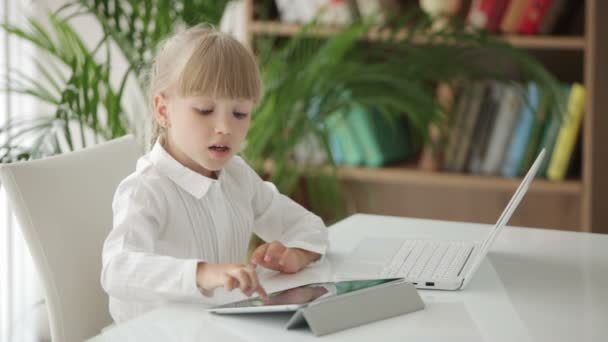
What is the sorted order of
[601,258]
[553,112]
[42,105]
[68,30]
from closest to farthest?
[601,258] < [68,30] < [553,112] < [42,105]

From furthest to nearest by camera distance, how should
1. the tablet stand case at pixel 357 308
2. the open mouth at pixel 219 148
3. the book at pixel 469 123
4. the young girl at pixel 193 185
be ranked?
the book at pixel 469 123, the open mouth at pixel 219 148, the young girl at pixel 193 185, the tablet stand case at pixel 357 308

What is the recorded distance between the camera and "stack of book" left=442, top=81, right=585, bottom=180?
9.70 feet

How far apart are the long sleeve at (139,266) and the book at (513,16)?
190 cm

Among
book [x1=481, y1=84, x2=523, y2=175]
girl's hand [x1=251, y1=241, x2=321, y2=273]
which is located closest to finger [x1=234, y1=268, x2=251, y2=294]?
girl's hand [x1=251, y1=241, x2=321, y2=273]

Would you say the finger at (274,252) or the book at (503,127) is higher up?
the book at (503,127)

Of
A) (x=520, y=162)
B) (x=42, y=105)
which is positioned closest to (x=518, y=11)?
(x=520, y=162)

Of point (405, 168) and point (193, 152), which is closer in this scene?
point (193, 152)

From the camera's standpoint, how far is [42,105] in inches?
124

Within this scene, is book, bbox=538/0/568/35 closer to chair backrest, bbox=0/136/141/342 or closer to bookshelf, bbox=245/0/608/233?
bookshelf, bbox=245/0/608/233

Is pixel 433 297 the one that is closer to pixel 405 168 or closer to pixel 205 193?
pixel 205 193

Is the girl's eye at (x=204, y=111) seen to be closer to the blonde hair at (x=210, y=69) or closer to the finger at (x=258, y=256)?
the blonde hair at (x=210, y=69)

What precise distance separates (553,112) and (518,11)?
1.15 ft

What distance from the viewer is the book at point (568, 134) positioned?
293cm

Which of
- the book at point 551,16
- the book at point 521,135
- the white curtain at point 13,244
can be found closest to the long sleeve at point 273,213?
the white curtain at point 13,244
